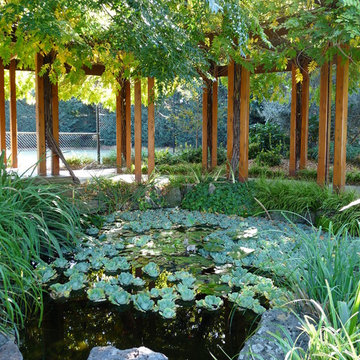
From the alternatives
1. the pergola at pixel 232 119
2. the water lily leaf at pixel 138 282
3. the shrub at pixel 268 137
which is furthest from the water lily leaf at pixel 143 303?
the shrub at pixel 268 137

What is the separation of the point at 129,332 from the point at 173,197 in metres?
4.23

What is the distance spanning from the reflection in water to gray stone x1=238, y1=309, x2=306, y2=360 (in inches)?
7.8

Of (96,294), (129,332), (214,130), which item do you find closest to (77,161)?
(214,130)

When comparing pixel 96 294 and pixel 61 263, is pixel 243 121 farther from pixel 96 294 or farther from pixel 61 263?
pixel 96 294

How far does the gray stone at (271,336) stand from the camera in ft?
6.26

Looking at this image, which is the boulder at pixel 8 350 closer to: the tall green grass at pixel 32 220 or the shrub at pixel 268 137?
the tall green grass at pixel 32 220

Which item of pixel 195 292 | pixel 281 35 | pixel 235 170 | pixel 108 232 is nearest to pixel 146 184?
pixel 235 170

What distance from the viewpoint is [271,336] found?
2.05 m

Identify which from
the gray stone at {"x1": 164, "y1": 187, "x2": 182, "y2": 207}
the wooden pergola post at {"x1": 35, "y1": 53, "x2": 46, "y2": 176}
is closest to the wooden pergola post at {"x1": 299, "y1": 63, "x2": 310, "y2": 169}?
the gray stone at {"x1": 164, "y1": 187, "x2": 182, "y2": 207}

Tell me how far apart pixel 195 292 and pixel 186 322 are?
458 millimetres

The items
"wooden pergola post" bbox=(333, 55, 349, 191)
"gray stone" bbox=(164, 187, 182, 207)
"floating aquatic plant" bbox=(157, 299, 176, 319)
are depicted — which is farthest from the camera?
"gray stone" bbox=(164, 187, 182, 207)

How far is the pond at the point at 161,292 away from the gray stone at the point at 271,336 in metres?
0.18

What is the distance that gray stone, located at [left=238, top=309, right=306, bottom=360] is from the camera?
1.91m

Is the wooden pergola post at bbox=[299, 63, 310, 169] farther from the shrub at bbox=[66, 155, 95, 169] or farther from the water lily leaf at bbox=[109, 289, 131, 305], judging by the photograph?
the water lily leaf at bbox=[109, 289, 131, 305]
